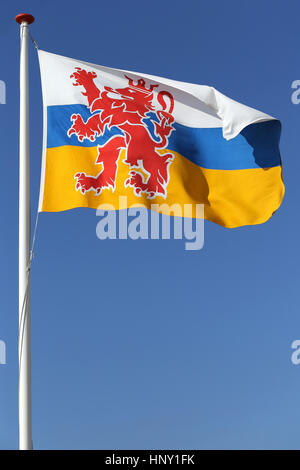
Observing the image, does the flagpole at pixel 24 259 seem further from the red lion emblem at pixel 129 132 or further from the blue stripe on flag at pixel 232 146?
the blue stripe on flag at pixel 232 146

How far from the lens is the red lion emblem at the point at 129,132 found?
18.3m

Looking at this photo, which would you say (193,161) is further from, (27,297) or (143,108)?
(27,297)

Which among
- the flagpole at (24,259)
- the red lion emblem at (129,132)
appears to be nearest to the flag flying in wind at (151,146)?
the red lion emblem at (129,132)

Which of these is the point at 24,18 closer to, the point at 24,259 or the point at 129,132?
the point at 129,132

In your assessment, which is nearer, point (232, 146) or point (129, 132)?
point (129, 132)

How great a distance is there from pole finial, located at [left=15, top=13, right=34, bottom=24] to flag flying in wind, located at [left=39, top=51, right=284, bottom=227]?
2.68 feet

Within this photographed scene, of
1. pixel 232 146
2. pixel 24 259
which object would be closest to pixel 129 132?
pixel 232 146

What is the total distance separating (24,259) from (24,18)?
16.5 feet

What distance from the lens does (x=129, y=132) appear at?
61.9 feet

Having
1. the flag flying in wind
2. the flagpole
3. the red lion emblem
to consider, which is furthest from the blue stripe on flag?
the flagpole

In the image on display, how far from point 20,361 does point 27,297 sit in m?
1.20

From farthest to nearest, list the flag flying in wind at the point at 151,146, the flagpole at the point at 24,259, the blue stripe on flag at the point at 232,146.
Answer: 1. the blue stripe on flag at the point at 232,146
2. the flag flying in wind at the point at 151,146
3. the flagpole at the point at 24,259

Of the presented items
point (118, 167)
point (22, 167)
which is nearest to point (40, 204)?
point (22, 167)

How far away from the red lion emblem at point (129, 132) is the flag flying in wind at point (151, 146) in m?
0.02
